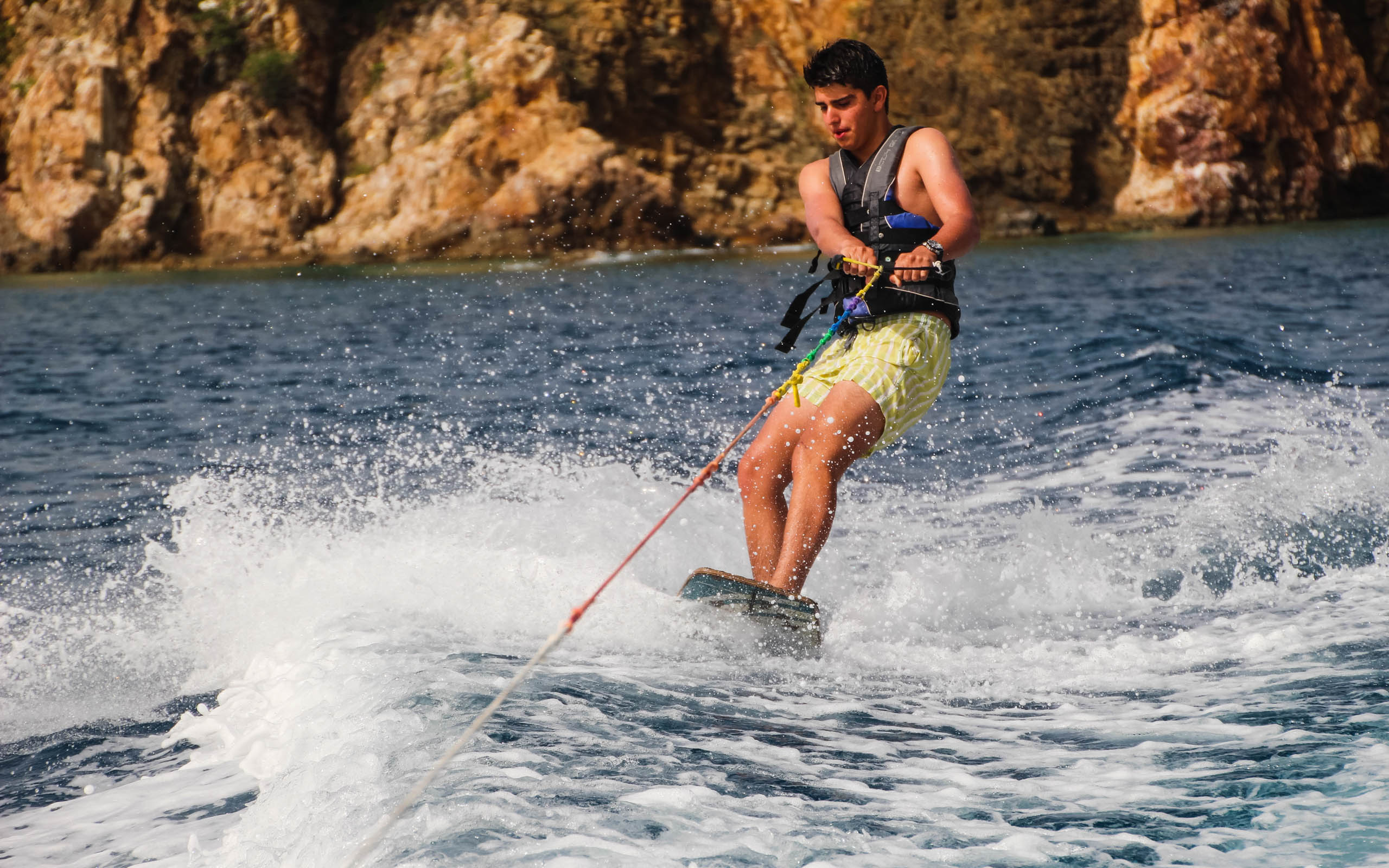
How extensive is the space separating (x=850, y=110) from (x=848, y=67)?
14 centimetres

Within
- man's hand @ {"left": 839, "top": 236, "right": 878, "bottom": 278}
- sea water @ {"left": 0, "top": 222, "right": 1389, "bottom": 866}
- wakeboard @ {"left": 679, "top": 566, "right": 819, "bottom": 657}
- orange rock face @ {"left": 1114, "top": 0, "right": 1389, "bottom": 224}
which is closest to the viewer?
sea water @ {"left": 0, "top": 222, "right": 1389, "bottom": 866}

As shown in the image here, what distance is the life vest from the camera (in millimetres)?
4051

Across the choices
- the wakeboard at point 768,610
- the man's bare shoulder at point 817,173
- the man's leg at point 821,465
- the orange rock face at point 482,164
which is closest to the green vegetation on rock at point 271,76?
the orange rock face at point 482,164

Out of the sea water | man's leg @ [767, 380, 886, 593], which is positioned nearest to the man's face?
man's leg @ [767, 380, 886, 593]

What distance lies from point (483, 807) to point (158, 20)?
1329 inches

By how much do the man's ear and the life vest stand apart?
94 mm

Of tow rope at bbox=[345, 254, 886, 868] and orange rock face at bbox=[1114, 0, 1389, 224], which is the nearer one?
tow rope at bbox=[345, 254, 886, 868]

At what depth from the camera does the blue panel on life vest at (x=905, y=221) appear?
4062 millimetres

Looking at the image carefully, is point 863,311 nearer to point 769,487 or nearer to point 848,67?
point 769,487

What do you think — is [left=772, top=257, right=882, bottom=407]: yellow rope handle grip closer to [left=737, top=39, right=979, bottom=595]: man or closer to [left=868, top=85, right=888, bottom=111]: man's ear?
[left=737, top=39, right=979, bottom=595]: man

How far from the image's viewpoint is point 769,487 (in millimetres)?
4016

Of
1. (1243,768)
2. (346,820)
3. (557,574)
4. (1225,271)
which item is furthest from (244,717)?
(1225,271)

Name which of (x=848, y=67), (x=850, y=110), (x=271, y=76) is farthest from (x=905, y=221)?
(x=271, y=76)

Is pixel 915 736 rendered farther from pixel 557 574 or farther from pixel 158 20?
pixel 158 20
